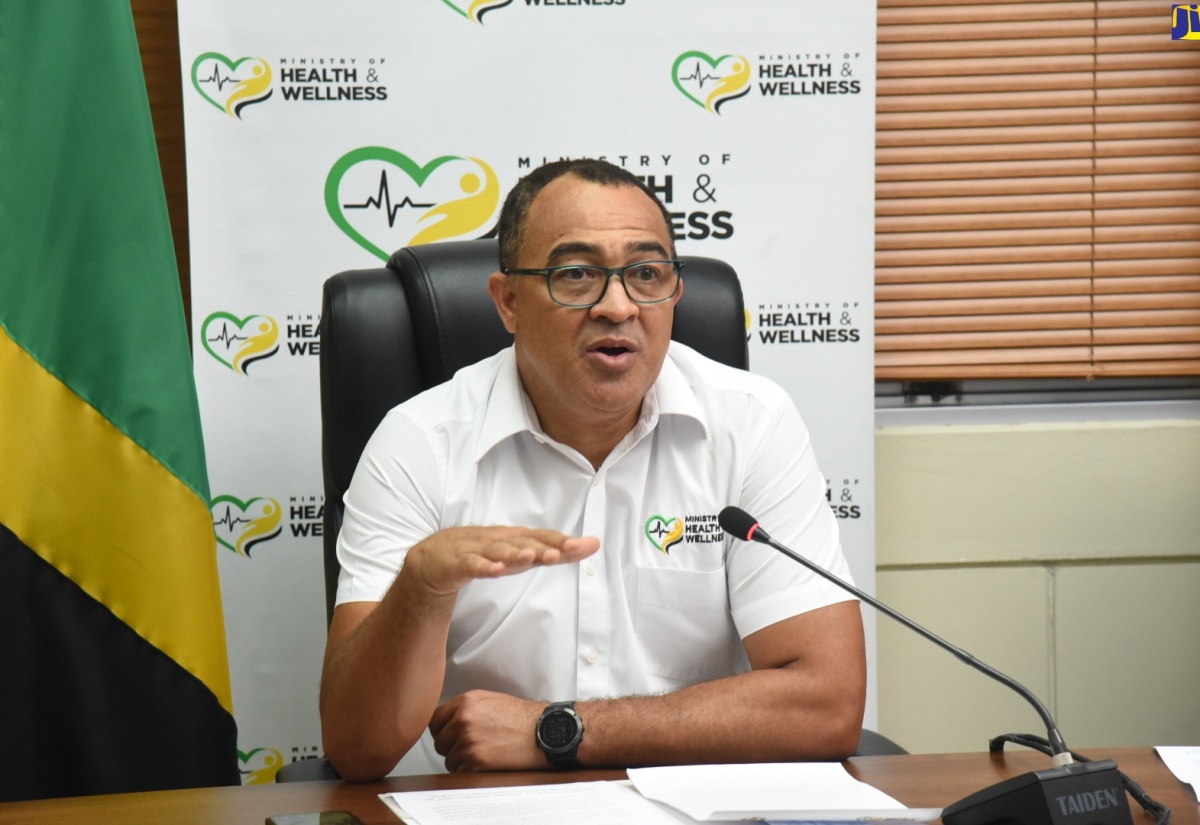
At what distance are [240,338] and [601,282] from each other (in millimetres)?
982

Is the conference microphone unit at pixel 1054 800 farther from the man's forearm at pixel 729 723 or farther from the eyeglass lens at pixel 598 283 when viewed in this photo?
the eyeglass lens at pixel 598 283

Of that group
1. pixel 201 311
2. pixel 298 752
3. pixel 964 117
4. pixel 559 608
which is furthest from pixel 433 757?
pixel 964 117

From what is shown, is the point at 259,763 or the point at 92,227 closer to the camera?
the point at 92,227

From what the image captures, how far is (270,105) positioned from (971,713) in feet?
6.74

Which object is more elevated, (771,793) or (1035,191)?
(1035,191)

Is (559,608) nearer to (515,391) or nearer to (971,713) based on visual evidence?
(515,391)

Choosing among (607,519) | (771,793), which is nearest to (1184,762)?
(771,793)

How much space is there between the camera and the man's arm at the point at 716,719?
135 cm

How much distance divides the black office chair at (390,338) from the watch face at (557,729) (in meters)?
0.45

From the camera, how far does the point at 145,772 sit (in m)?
1.79

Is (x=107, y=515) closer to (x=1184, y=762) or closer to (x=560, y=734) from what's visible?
(x=560, y=734)

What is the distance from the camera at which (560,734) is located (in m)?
1.34

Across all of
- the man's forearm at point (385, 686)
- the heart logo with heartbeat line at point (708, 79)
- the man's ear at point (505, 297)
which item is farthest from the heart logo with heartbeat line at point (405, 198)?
the man's forearm at point (385, 686)

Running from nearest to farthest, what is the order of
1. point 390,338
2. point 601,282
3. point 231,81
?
point 601,282 → point 390,338 → point 231,81
